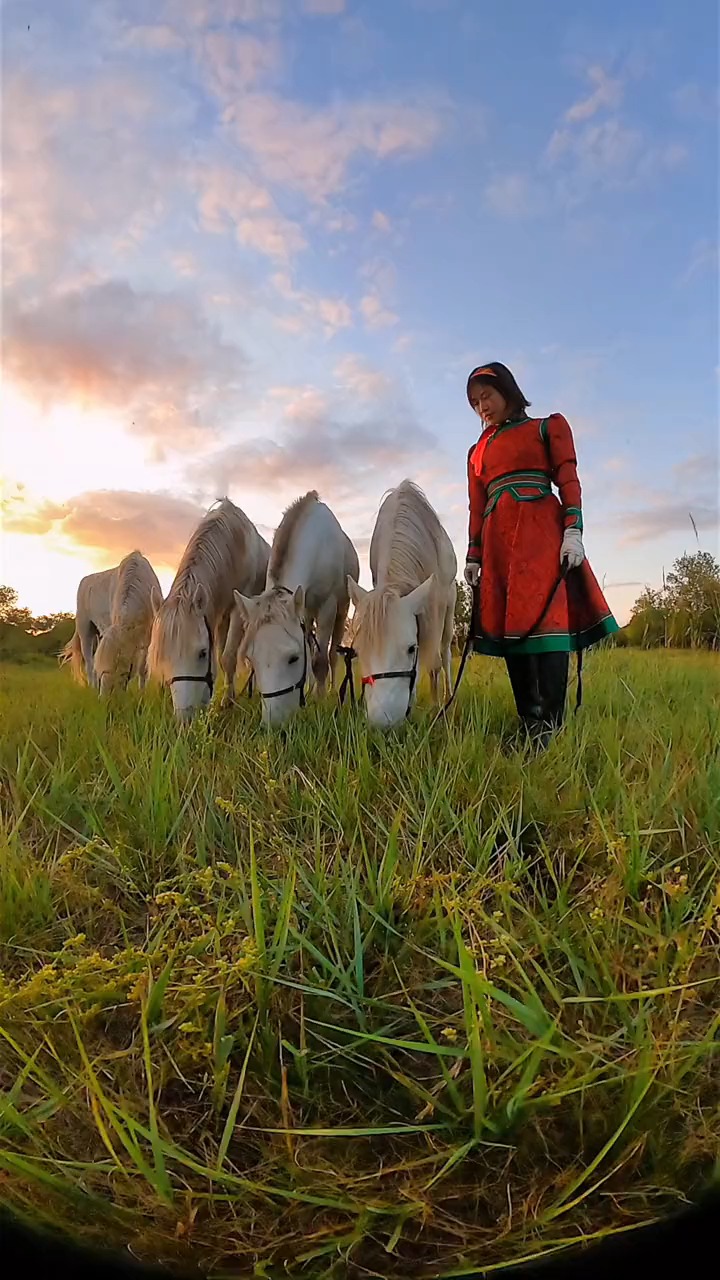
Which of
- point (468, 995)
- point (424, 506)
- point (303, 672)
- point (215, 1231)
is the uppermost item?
point (424, 506)

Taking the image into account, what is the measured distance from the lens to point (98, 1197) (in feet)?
3.47

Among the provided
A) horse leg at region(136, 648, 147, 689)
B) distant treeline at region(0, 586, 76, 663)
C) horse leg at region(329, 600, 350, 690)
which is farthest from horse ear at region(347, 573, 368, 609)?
distant treeline at region(0, 586, 76, 663)

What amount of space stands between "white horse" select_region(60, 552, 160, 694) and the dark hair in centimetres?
307

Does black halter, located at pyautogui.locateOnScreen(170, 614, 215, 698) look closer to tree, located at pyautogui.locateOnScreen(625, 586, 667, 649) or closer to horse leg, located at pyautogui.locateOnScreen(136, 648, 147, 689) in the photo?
horse leg, located at pyautogui.locateOnScreen(136, 648, 147, 689)

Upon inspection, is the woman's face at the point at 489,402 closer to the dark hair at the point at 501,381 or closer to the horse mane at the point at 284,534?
the dark hair at the point at 501,381

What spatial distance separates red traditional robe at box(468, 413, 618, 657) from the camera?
301 centimetres

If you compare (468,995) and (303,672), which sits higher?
(303,672)

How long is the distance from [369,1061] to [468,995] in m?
0.24

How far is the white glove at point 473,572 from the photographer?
11.1 ft

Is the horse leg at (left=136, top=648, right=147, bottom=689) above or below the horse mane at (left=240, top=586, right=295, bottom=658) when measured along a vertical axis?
below

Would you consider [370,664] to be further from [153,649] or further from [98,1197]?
[98,1197]

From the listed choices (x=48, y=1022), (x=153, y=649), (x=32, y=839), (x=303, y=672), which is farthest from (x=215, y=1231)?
(x=153, y=649)

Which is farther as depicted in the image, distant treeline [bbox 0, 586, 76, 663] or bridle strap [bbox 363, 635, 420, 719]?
distant treeline [bbox 0, 586, 76, 663]

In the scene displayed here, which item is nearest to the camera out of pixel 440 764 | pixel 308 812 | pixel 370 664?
pixel 308 812
